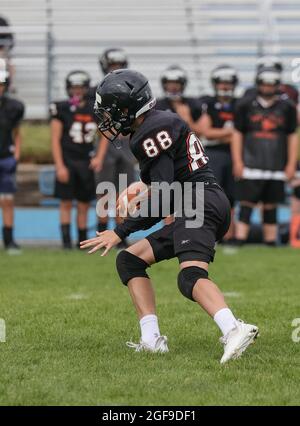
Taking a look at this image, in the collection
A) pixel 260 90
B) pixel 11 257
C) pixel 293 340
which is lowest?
pixel 11 257

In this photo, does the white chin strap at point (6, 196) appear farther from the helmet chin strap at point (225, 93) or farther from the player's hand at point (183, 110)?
the helmet chin strap at point (225, 93)

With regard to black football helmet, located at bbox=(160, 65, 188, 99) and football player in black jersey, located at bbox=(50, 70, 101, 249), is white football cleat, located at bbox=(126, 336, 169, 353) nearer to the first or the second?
football player in black jersey, located at bbox=(50, 70, 101, 249)

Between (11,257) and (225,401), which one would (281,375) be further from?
(11,257)

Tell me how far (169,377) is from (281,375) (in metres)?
0.48

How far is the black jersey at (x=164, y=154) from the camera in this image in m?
4.40

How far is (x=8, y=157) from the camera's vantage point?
9.52 metres

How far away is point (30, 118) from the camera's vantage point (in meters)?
13.7

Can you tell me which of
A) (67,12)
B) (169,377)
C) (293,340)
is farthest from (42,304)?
(67,12)

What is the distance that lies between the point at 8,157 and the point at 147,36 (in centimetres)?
649

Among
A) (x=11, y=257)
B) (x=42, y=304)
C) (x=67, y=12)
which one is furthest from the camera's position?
(x=67, y=12)

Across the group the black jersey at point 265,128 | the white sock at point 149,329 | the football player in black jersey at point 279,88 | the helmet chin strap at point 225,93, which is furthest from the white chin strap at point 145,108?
the helmet chin strap at point 225,93

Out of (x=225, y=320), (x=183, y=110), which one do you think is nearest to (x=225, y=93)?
(x=183, y=110)

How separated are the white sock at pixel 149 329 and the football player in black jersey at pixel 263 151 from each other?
4912 millimetres

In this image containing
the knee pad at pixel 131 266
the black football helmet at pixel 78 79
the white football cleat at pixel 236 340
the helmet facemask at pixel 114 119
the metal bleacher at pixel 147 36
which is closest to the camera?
the white football cleat at pixel 236 340
